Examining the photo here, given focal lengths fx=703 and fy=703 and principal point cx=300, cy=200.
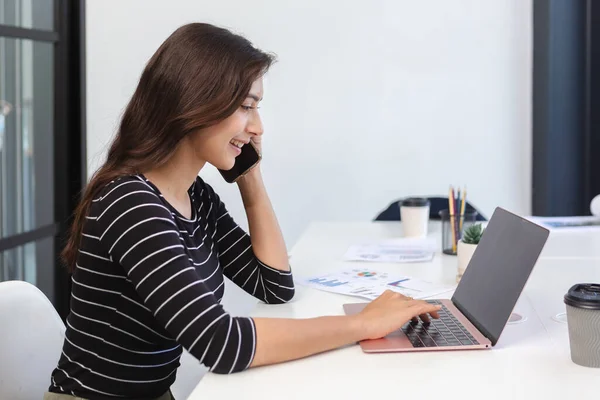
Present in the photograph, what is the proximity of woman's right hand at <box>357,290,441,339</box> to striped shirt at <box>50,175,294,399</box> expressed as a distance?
0.19 meters

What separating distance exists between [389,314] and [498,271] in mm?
199

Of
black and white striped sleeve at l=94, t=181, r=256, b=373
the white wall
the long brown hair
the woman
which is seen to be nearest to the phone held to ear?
the woman

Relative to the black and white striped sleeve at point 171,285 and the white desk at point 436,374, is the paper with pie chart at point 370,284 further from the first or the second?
the black and white striped sleeve at point 171,285

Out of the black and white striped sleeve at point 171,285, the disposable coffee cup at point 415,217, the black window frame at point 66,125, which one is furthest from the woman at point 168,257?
the black window frame at point 66,125

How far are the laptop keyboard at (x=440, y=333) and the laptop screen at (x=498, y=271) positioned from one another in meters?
0.03

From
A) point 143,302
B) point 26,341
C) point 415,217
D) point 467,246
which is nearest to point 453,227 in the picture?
point 415,217

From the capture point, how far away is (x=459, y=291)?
4.24ft

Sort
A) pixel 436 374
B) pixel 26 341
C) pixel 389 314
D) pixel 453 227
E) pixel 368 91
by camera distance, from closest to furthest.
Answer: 1. pixel 436 374
2. pixel 389 314
3. pixel 26 341
4. pixel 453 227
5. pixel 368 91

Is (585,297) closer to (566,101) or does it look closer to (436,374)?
(436,374)

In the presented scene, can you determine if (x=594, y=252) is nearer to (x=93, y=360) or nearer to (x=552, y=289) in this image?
(x=552, y=289)

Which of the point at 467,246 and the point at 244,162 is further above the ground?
the point at 244,162

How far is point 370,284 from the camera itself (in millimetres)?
1480

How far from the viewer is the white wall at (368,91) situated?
10.3ft

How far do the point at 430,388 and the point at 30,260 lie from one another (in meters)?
2.27
